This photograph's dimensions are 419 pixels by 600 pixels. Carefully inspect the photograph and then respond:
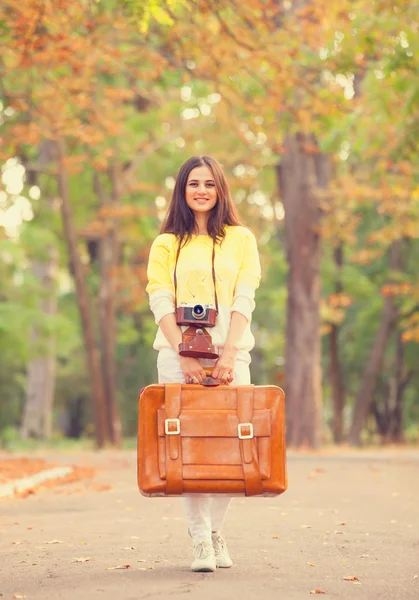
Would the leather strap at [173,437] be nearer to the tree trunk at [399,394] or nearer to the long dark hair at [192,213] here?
the long dark hair at [192,213]

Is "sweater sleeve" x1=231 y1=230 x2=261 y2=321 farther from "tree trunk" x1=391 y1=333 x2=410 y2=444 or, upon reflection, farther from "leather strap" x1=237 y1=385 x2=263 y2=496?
"tree trunk" x1=391 y1=333 x2=410 y2=444

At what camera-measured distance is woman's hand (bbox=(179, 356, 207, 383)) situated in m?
6.36

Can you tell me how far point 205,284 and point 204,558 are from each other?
1420 millimetres

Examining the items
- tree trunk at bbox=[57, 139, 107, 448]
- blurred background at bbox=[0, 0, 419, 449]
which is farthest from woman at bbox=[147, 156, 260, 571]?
tree trunk at bbox=[57, 139, 107, 448]

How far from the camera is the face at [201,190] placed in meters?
6.75

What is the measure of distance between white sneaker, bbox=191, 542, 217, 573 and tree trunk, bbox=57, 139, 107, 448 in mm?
18794

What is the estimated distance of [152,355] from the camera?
4588 cm

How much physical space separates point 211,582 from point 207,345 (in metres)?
1.17

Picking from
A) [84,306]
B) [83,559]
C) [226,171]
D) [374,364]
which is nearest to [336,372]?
[374,364]

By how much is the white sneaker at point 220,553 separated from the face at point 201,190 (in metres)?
1.76

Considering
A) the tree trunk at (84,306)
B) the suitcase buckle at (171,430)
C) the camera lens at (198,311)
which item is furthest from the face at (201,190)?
the tree trunk at (84,306)

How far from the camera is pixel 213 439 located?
6.33 meters

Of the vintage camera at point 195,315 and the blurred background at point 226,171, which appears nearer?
the vintage camera at point 195,315

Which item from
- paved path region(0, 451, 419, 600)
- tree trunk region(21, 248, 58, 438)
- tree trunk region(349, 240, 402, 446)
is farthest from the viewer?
tree trunk region(21, 248, 58, 438)
